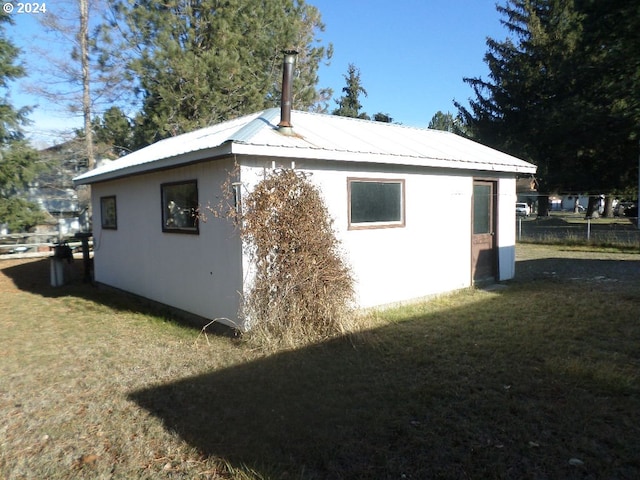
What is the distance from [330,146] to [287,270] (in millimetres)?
1923

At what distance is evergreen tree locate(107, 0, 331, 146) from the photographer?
16.9 meters

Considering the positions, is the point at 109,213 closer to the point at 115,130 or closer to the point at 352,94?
the point at 115,130

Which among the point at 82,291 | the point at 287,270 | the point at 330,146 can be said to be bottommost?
the point at 82,291

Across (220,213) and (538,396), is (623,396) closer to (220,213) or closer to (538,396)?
(538,396)

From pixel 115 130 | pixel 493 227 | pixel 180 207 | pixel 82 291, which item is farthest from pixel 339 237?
pixel 115 130

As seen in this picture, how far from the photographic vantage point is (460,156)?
8.74 metres

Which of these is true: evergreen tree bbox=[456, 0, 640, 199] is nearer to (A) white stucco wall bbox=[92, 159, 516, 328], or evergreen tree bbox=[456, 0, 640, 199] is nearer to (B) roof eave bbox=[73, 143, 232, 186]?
(A) white stucco wall bbox=[92, 159, 516, 328]

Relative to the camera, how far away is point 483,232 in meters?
9.55

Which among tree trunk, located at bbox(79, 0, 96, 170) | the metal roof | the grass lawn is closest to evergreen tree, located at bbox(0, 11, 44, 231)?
tree trunk, located at bbox(79, 0, 96, 170)

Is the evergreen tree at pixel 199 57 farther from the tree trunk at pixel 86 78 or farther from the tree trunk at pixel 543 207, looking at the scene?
the tree trunk at pixel 543 207

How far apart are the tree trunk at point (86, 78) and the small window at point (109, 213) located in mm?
9569

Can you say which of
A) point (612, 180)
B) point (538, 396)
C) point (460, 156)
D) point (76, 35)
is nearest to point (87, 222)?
point (76, 35)

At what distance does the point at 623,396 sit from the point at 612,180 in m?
28.7

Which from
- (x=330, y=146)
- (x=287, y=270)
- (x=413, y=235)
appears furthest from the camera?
(x=413, y=235)
